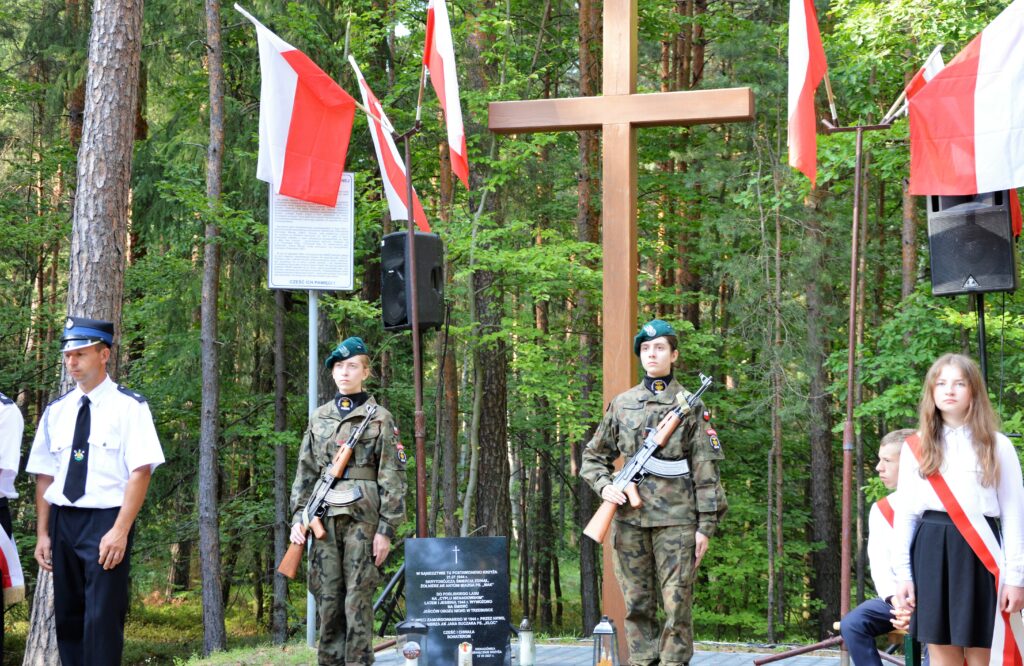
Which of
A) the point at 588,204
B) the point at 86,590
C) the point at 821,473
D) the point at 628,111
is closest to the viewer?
the point at 86,590

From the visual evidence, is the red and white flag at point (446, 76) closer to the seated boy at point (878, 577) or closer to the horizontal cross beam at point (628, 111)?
the horizontal cross beam at point (628, 111)

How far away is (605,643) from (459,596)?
0.86m

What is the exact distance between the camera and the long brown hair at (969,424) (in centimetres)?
371

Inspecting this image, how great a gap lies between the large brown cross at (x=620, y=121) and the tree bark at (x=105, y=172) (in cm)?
267

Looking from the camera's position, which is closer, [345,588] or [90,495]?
[90,495]

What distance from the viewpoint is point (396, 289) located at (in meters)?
6.45

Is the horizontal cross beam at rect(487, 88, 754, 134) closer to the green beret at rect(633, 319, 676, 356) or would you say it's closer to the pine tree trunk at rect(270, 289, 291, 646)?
the green beret at rect(633, 319, 676, 356)

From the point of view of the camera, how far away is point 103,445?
Result: 14.6 ft

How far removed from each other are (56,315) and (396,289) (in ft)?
33.4

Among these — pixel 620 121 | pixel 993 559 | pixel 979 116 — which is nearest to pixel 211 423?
pixel 620 121

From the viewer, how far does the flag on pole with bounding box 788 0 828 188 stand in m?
6.23

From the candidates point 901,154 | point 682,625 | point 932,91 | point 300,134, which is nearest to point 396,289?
point 300,134

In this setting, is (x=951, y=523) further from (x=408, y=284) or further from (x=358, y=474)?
(x=408, y=284)

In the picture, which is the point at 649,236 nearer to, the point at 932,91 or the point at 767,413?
the point at 767,413
